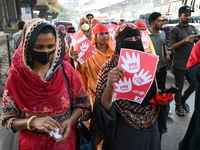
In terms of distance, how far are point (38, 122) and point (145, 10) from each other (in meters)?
43.4

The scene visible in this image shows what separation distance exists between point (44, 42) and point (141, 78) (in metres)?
0.73

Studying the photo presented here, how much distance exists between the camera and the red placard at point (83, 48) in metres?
2.70

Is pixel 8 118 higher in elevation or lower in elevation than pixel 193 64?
lower

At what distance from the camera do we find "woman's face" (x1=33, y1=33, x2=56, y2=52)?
51.1 inches

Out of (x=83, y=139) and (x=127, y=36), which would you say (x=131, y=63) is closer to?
(x=127, y=36)

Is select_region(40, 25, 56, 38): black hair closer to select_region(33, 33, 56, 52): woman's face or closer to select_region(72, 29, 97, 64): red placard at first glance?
select_region(33, 33, 56, 52): woman's face

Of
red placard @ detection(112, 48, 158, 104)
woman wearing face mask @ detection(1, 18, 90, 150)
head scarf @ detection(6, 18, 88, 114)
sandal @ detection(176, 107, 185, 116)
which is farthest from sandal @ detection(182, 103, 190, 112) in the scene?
head scarf @ detection(6, 18, 88, 114)

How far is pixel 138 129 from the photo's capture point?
156cm

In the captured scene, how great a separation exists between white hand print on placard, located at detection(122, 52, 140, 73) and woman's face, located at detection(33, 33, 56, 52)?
0.52 meters

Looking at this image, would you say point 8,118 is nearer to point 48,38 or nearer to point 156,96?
point 48,38

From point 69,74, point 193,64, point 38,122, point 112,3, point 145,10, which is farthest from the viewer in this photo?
point 112,3

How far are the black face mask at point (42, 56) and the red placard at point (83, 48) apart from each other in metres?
1.35

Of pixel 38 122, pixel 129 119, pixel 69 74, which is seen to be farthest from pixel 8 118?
pixel 129 119

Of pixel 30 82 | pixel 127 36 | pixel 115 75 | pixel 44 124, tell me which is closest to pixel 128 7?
pixel 127 36
